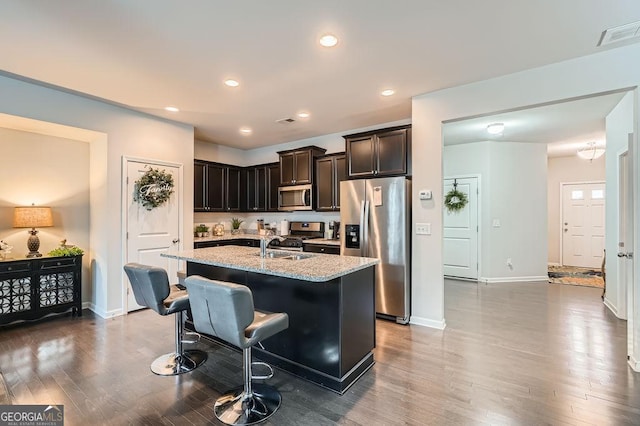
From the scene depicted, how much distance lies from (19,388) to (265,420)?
200cm

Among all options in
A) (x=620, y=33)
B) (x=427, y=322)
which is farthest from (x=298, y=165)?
(x=620, y=33)

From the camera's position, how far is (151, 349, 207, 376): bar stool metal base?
101 inches

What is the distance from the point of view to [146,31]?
7.66 ft

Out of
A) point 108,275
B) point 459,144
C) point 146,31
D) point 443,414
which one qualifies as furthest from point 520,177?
point 108,275

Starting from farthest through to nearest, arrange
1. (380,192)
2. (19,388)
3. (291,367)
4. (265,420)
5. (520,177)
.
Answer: (520,177), (380,192), (291,367), (19,388), (265,420)

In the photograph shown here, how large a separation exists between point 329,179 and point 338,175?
189 mm

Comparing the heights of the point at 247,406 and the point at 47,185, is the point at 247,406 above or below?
below

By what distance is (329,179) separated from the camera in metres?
5.11

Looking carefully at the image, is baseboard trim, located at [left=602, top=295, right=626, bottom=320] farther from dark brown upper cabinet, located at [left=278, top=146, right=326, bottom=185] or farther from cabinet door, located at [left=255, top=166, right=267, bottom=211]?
cabinet door, located at [left=255, top=166, right=267, bottom=211]

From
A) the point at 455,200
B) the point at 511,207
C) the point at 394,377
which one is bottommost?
the point at 394,377

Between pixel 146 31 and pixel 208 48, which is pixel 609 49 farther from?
pixel 146 31

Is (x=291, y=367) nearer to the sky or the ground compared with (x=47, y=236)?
nearer to the ground

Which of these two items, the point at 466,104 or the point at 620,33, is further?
the point at 466,104

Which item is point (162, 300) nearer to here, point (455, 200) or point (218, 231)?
point (218, 231)
